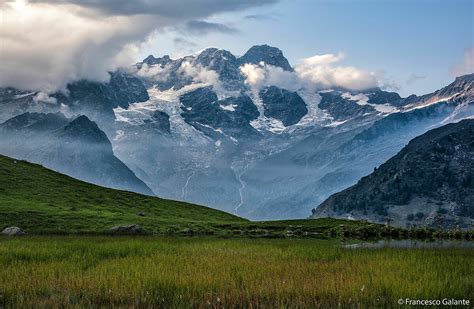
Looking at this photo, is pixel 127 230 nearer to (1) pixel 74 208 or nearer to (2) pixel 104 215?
(2) pixel 104 215

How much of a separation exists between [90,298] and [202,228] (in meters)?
59.3

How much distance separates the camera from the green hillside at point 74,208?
70.8 m

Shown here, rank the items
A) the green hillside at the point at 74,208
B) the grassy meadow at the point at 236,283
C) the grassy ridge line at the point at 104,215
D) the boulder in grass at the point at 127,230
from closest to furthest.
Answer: the grassy meadow at the point at 236,283 → the boulder in grass at the point at 127,230 → the grassy ridge line at the point at 104,215 → the green hillside at the point at 74,208

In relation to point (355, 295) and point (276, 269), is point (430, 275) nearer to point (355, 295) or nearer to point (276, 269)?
point (355, 295)

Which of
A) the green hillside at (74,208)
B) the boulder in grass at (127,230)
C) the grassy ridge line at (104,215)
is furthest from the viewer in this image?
the green hillside at (74,208)

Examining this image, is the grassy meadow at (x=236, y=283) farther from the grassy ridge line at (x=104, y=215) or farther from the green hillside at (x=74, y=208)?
the green hillside at (x=74, y=208)

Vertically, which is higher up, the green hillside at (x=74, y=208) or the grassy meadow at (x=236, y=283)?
the green hillside at (x=74, y=208)

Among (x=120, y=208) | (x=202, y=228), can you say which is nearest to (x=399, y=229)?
(x=202, y=228)

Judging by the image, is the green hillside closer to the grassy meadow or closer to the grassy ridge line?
the grassy ridge line

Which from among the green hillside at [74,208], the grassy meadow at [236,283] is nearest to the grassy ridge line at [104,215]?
the green hillside at [74,208]

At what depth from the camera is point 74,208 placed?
3408 inches

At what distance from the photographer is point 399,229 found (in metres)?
73.9

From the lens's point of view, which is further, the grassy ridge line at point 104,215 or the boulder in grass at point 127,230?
the grassy ridge line at point 104,215

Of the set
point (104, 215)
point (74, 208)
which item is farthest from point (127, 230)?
point (74, 208)
